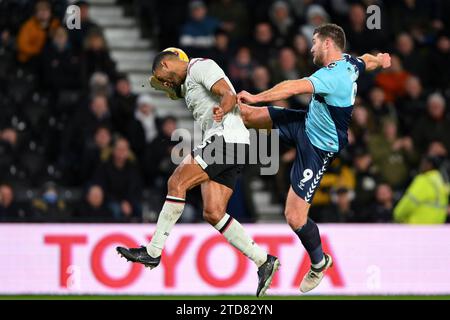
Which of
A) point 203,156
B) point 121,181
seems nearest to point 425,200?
point 121,181

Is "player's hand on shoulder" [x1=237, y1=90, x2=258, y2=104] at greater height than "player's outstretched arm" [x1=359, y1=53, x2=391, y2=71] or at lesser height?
lesser

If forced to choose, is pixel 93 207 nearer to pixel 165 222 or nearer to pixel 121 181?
pixel 121 181

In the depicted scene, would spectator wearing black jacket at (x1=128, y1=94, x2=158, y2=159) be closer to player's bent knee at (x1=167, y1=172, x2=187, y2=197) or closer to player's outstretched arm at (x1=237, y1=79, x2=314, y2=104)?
player's bent knee at (x1=167, y1=172, x2=187, y2=197)

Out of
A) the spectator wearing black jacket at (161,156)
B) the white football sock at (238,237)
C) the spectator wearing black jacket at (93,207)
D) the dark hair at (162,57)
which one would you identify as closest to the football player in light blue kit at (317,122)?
the white football sock at (238,237)

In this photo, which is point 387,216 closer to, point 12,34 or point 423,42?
point 423,42

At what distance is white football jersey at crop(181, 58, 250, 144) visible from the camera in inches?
501

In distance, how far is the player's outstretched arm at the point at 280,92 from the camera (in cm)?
1215

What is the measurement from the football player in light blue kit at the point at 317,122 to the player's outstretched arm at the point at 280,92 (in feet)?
0.49

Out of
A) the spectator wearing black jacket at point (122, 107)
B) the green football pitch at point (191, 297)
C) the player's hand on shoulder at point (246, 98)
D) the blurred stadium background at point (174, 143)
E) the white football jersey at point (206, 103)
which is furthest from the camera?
the spectator wearing black jacket at point (122, 107)

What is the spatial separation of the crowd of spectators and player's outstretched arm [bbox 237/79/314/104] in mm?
5514

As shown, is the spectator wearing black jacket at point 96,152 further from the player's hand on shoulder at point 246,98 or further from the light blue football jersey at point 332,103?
the player's hand on shoulder at point 246,98

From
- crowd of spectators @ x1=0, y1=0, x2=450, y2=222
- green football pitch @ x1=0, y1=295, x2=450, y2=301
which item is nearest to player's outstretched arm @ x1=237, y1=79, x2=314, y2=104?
green football pitch @ x1=0, y1=295, x2=450, y2=301

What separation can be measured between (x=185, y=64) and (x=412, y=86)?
8232 millimetres

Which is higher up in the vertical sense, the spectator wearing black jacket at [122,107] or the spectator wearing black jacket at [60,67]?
the spectator wearing black jacket at [60,67]
